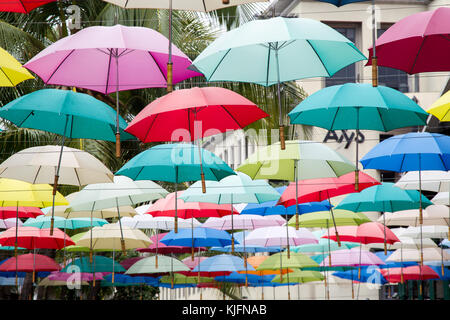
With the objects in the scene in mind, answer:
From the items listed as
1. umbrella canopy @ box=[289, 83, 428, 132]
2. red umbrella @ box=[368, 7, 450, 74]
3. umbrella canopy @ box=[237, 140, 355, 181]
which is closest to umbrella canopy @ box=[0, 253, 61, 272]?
umbrella canopy @ box=[237, 140, 355, 181]

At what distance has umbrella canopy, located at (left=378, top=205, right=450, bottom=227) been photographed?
48.1 feet

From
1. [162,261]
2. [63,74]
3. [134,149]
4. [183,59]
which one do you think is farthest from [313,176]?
[134,149]

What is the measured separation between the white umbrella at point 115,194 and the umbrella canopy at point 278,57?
359 centimetres

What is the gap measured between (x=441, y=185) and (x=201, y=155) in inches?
207

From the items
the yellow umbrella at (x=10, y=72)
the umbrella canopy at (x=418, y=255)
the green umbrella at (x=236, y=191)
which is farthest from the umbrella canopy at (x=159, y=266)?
the yellow umbrella at (x=10, y=72)

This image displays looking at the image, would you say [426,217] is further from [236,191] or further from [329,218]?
[236,191]

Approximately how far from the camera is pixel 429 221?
50.5 feet

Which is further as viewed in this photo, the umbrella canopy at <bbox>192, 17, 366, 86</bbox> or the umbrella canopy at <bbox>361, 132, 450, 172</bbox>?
the umbrella canopy at <bbox>361, 132, 450, 172</bbox>

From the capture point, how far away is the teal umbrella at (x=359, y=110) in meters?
8.88

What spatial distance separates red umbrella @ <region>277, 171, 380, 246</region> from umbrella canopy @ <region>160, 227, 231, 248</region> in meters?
3.47

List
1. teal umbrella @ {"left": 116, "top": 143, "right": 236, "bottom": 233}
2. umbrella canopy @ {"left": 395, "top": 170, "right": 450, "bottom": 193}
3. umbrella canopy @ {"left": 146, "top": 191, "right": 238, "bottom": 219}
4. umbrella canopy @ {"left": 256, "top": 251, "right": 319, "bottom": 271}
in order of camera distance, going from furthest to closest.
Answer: umbrella canopy @ {"left": 256, "top": 251, "right": 319, "bottom": 271} → umbrella canopy @ {"left": 146, "top": 191, "right": 238, "bottom": 219} → umbrella canopy @ {"left": 395, "top": 170, "right": 450, "bottom": 193} → teal umbrella @ {"left": 116, "top": 143, "right": 236, "bottom": 233}

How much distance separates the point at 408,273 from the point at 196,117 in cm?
1398

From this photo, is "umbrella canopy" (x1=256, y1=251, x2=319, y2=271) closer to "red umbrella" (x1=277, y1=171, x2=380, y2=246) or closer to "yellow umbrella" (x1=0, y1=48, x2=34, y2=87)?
"red umbrella" (x1=277, y1=171, x2=380, y2=246)

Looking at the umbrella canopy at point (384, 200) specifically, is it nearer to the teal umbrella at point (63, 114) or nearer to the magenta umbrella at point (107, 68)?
the teal umbrella at point (63, 114)
